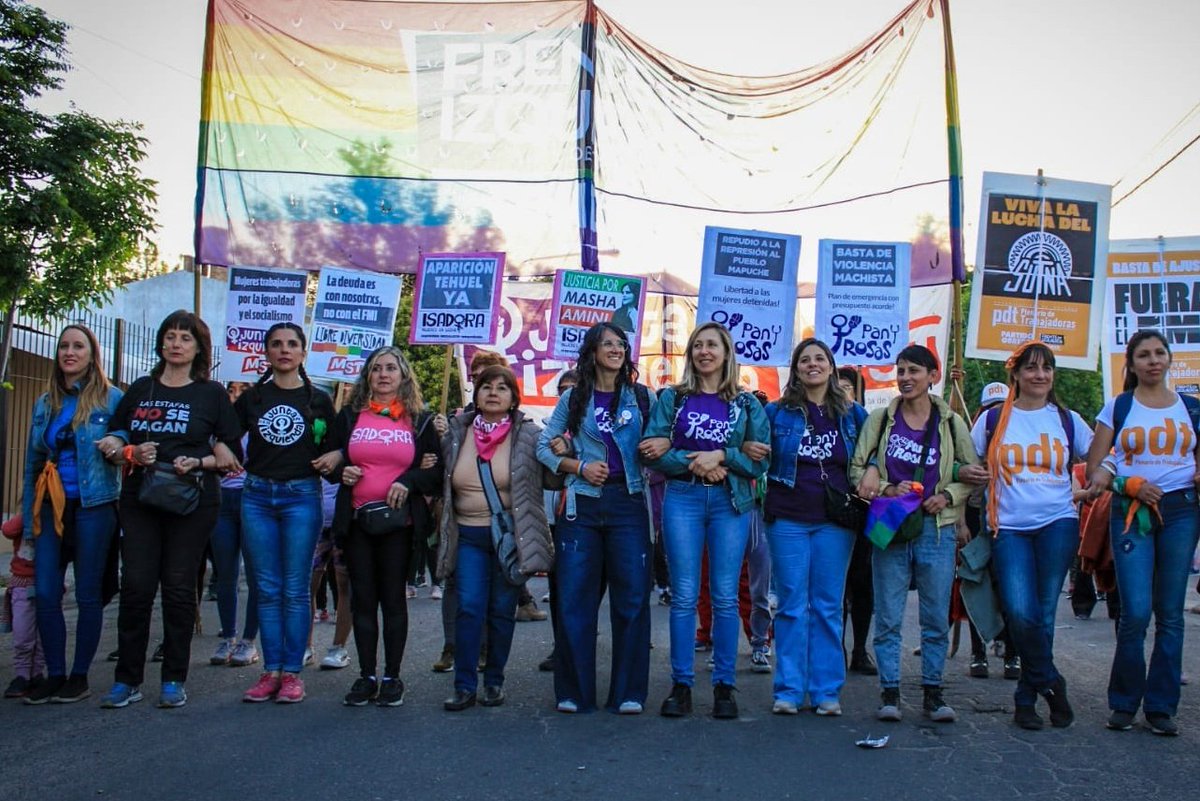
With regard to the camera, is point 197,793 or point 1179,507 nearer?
point 197,793

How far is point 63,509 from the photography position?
6535 millimetres

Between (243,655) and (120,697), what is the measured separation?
1.49m

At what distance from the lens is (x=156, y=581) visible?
21.5ft

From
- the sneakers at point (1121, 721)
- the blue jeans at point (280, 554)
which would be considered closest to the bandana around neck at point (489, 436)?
the blue jeans at point (280, 554)

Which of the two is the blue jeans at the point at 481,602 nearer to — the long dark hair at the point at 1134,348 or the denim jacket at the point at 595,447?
the denim jacket at the point at 595,447

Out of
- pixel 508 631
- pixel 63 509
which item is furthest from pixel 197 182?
pixel 508 631


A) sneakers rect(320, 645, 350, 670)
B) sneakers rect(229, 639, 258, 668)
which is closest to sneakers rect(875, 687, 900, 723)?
sneakers rect(320, 645, 350, 670)

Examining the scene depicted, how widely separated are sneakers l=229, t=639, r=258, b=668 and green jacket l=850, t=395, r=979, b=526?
413cm

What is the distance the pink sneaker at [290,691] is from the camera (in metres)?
6.49

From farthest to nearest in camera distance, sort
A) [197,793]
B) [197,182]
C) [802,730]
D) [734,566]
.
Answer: [197,182], [734,566], [802,730], [197,793]

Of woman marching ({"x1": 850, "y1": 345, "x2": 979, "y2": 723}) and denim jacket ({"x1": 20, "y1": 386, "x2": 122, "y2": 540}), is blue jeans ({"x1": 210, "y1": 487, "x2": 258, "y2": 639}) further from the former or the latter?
woman marching ({"x1": 850, "y1": 345, "x2": 979, "y2": 723})

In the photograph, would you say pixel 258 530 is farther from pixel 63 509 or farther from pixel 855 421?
pixel 855 421

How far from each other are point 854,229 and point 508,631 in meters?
7.21

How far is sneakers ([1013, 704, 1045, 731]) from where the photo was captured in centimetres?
596
